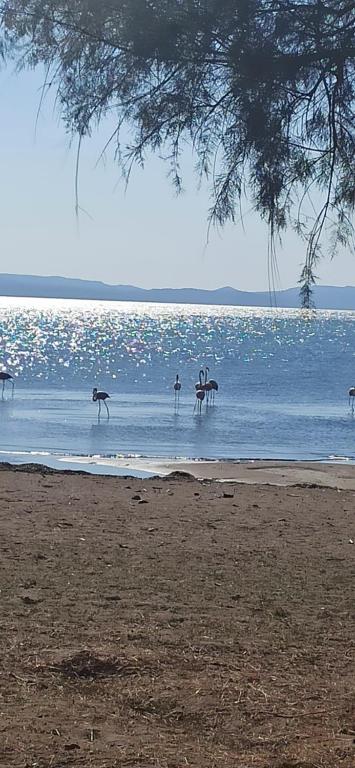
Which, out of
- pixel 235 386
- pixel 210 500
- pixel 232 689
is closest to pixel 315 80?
pixel 232 689

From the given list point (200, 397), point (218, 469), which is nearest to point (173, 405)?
point (200, 397)

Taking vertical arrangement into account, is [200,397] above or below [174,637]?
below

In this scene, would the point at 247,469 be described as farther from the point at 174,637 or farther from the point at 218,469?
the point at 174,637

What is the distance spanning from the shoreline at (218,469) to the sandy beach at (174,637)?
638 centimetres

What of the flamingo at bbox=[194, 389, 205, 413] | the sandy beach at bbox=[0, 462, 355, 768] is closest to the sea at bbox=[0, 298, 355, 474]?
the flamingo at bbox=[194, 389, 205, 413]

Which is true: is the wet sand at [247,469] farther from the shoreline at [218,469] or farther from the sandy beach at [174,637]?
the sandy beach at [174,637]

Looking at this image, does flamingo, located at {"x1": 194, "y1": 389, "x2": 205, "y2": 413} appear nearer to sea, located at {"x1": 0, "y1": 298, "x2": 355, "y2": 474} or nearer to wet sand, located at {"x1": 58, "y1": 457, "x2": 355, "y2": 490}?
sea, located at {"x1": 0, "y1": 298, "x2": 355, "y2": 474}

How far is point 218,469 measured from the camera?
18234 mm

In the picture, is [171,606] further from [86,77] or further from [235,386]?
[235,386]

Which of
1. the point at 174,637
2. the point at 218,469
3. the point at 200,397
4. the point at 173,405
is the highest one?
the point at 174,637

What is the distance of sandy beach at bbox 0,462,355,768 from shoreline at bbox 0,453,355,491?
6376 mm

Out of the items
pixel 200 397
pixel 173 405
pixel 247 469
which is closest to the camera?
pixel 247 469

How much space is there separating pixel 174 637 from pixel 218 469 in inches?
501

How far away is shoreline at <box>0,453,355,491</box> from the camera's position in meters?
16.7
